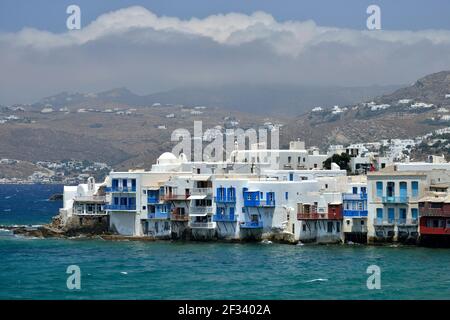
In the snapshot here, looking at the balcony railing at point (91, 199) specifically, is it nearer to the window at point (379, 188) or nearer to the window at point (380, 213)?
the window at point (379, 188)

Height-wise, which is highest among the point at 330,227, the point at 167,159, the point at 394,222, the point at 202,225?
the point at 167,159

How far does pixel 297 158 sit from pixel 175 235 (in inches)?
630

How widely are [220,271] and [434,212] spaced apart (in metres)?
13.2

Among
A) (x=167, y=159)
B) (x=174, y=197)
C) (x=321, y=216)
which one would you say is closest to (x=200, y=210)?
(x=174, y=197)

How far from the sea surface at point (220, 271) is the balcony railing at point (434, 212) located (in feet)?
6.08

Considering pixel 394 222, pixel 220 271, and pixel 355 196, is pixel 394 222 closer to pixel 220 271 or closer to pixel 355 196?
pixel 355 196

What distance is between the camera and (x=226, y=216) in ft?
213

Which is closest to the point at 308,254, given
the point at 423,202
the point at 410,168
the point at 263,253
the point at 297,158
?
the point at 263,253

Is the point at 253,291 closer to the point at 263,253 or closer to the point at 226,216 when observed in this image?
the point at 263,253

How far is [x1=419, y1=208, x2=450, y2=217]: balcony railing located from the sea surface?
1855 mm

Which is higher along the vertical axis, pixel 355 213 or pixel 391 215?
pixel 355 213

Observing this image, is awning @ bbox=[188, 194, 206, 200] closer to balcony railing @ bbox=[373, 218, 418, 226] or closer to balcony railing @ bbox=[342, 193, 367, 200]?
balcony railing @ bbox=[342, 193, 367, 200]

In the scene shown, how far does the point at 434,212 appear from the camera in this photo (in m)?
59.3

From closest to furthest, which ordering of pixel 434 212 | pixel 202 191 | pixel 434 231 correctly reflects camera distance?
pixel 434 212 → pixel 434 231 → pixel 202 191
